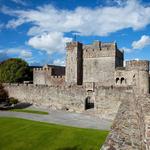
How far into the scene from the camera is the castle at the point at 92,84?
110 ft

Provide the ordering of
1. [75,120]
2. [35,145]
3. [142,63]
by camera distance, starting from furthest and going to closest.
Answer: [142,63]
[75,120]
[35,145]

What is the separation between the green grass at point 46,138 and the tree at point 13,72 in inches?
1511

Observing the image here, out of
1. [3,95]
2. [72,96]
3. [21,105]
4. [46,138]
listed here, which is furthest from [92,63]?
[46,138]

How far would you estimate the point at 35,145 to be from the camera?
60.5 feet

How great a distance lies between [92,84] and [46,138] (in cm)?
2000

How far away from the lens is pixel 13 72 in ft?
204

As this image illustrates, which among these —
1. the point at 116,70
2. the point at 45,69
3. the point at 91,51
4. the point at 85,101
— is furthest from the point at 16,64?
the point at 85,101

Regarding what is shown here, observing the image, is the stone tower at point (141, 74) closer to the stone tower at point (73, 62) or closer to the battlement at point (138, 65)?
the battlement at point (138, 65)

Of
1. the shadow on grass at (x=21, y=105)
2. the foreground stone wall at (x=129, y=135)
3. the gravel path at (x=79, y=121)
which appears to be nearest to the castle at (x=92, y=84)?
the shadow on grass at (x=21, y=105)

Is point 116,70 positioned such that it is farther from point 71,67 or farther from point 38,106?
point 38,106

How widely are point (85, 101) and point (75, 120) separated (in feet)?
21.4

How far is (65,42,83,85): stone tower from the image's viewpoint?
49938mm

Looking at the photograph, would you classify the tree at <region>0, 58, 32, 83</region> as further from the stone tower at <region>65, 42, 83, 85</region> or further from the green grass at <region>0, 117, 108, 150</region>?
the green grass at <region>0, 117, 108, 150</region>

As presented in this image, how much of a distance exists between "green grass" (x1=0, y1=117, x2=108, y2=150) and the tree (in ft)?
126
